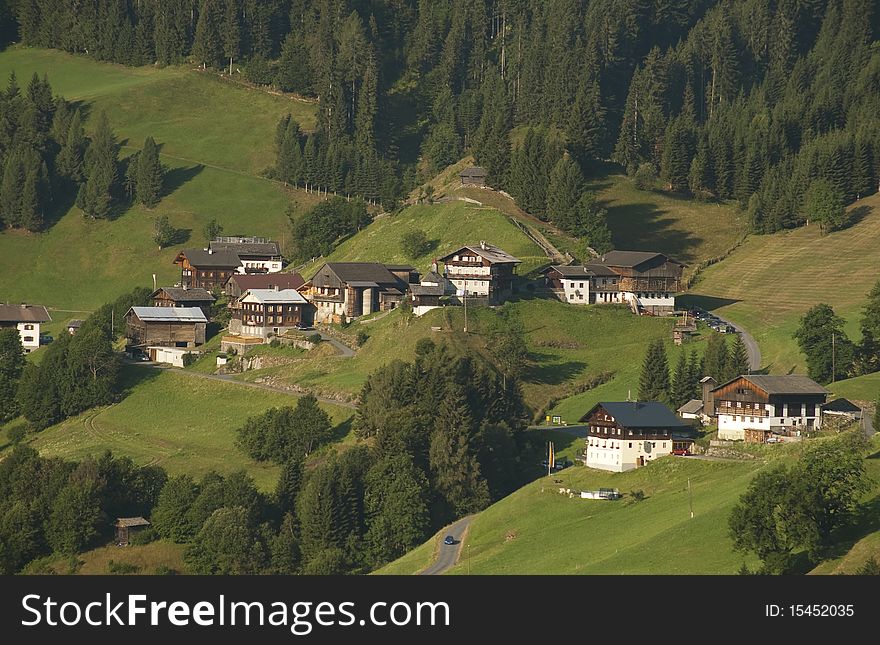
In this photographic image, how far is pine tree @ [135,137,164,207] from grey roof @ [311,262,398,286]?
199 feet

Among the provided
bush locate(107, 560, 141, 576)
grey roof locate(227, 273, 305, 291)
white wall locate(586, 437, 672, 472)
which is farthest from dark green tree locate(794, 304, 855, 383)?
grey roof locate(227, 273, 305, 291)

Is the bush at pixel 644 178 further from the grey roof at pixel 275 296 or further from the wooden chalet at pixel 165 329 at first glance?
the wooden chalet at pixel 165 329

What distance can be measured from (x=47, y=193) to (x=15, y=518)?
106744 millimetres

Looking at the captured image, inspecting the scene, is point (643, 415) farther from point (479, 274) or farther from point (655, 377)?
point (479, 274)

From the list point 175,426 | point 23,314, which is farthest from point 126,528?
point 23,314

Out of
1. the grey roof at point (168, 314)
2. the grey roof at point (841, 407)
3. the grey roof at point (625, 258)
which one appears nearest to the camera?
the grey roof at point (841, 407)

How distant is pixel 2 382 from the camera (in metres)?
127

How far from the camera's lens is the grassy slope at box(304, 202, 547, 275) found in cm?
14588

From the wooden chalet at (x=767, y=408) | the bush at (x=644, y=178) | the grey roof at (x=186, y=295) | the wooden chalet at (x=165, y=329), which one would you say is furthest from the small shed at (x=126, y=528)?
the bush at (x=644, y=178)

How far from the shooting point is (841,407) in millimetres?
97438

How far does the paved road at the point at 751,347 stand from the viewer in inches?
4542

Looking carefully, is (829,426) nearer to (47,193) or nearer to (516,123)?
(516,123)

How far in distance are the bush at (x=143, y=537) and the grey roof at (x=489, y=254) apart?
156 ft

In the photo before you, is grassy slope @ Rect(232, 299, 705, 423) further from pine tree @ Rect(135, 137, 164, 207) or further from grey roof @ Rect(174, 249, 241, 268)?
pine tree @ Rect(135, 137, 164, 207)
